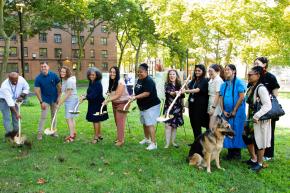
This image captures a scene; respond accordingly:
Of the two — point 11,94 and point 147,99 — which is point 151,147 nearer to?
point 147,99

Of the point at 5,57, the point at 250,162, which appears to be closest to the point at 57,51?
the point at 5,57

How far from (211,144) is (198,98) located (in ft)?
4.14

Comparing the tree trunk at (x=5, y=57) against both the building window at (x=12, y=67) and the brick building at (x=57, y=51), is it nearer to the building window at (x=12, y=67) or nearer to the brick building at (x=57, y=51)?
the brick building at (x=57, y=51)

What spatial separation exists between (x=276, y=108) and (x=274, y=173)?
1.18m

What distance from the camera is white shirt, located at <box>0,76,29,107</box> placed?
7.62 metres

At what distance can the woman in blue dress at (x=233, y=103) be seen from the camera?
6.19 meters

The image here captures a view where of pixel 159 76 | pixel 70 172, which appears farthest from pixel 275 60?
pixel 70 172

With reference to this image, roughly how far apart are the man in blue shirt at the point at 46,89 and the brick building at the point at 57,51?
41835 millimetres

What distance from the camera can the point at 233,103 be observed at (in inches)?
247

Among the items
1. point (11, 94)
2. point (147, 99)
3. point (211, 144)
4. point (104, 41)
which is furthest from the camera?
point (104, 41)

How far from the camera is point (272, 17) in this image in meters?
20.8

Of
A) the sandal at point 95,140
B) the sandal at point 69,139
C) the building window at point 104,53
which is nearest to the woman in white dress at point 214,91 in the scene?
the sandal at point 95,140

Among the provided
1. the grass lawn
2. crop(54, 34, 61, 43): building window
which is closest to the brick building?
crop(54, 34, 61, 43): building window

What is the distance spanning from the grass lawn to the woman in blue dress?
0.45m
